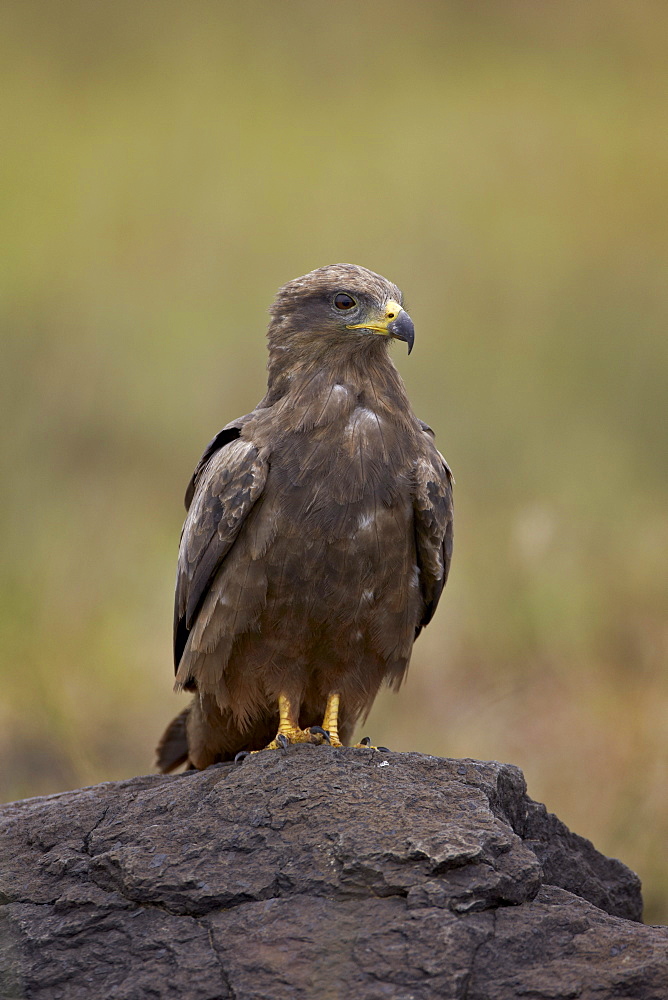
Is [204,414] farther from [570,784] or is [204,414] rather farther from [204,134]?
[570,784]

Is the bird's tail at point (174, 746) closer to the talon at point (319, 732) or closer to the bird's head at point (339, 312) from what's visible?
the talon at point (319, 732)

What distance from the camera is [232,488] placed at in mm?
4934

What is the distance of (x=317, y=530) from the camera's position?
4809 mm

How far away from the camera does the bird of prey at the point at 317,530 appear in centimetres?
486

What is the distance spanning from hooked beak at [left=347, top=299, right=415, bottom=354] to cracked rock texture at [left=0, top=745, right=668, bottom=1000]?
175 centimetres

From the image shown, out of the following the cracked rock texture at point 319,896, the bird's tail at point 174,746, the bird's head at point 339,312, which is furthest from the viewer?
the bird's tail at point 174,746

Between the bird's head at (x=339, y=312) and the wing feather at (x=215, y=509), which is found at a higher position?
the bird's head at (x=339, y=312)

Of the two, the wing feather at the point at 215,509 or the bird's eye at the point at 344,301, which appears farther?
the bird's eye at the point at 344,301

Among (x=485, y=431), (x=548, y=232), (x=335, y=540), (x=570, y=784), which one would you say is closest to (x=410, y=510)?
(x=335, y=540)

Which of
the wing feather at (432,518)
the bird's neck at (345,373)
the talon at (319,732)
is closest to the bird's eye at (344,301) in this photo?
the bird's neck at (345,373)

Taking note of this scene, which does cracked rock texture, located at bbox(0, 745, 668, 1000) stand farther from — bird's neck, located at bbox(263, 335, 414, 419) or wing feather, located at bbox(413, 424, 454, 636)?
bird's neck, located at bbox(263, 335, 414, 419)

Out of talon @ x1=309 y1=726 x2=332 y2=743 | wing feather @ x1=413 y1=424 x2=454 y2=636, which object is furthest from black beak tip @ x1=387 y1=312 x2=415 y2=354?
talon @ x1=309 y1=726 x2=332 y2=743

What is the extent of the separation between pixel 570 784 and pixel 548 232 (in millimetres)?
5845

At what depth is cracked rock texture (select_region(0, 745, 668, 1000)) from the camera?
3.40 metres
